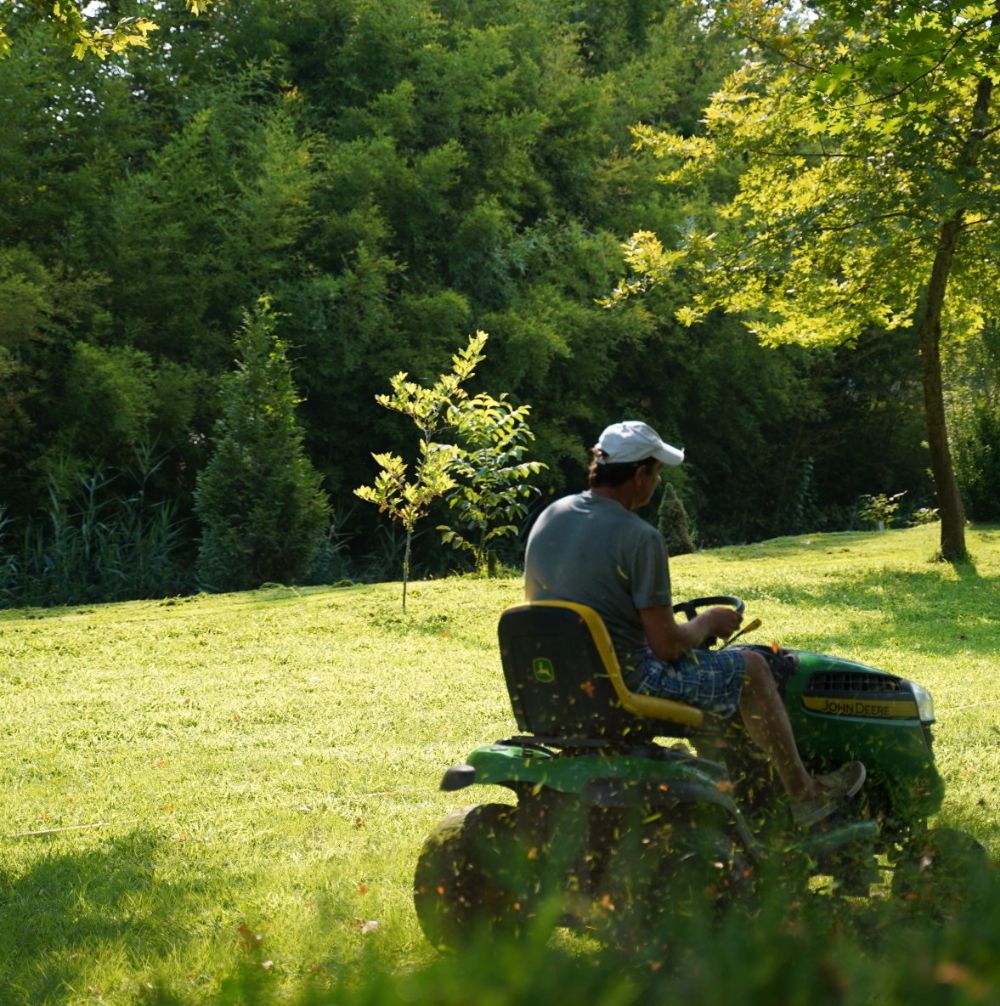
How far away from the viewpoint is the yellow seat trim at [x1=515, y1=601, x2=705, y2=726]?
4.07m

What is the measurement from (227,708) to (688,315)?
33.5 feet

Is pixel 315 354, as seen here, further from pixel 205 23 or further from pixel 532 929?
pixel 532 929

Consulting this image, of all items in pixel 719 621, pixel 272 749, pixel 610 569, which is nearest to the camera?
pixel 610 569

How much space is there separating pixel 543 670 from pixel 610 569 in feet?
1.28

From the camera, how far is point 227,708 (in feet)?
31.7

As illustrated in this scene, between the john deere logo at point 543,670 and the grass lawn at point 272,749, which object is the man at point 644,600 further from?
the grass lawn at point 272,749

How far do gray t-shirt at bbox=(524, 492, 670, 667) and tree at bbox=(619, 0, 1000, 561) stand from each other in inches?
420

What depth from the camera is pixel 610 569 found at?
434 centimetres

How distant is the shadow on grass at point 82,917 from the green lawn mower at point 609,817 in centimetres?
105

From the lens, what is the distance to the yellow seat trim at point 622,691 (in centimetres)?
407

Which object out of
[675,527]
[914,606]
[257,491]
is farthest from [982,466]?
[257,491]

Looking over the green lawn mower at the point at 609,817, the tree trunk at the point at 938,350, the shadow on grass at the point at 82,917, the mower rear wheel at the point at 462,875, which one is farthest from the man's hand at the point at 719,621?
the tree trunk at the point at 938,350

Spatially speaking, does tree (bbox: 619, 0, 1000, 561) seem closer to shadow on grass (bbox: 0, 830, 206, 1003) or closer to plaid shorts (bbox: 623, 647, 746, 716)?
plaid shorts (bbox: 623, 647, 746, 716)

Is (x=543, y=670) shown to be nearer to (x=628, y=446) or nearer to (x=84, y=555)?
(x=628, y=446)
